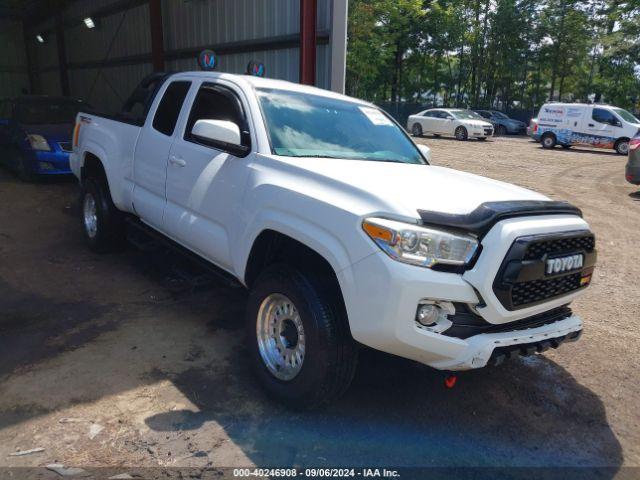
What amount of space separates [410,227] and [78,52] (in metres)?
18.9

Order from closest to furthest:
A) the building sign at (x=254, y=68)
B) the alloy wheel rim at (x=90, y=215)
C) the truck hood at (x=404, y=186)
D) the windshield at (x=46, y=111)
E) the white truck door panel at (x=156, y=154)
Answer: the truck hood at (x=404, y=186), the white truck door panel at (x=156, y=154), the alloy wheel rim at (x=90, y=215), the building sign at (x=254, y=68), the windshield at (x=46, y=111)

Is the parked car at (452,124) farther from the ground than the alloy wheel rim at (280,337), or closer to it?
farther from the ground

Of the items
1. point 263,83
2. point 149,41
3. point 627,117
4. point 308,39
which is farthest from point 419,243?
point 627,117

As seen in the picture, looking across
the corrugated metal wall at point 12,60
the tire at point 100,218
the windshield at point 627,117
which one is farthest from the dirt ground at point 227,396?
the corrugated metal wall at point 12,60

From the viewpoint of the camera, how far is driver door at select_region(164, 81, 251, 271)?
3.48 meters

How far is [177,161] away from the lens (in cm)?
407

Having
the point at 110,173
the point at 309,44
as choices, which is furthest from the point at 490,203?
the point at 309,44

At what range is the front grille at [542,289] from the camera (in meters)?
2.63

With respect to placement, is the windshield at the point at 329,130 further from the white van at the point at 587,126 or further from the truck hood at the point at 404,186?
the white van at the point at 587,126

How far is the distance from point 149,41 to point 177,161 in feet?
35.0

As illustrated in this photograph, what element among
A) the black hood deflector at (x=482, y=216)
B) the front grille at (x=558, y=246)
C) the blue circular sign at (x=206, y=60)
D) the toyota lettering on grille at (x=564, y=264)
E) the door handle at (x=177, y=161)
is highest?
the blue circular sign at (x=206, y=60)

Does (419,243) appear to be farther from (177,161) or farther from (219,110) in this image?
(177,161)

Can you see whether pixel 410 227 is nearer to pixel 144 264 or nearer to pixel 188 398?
pixel 188 398

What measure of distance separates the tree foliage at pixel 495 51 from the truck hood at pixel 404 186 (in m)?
30.9
